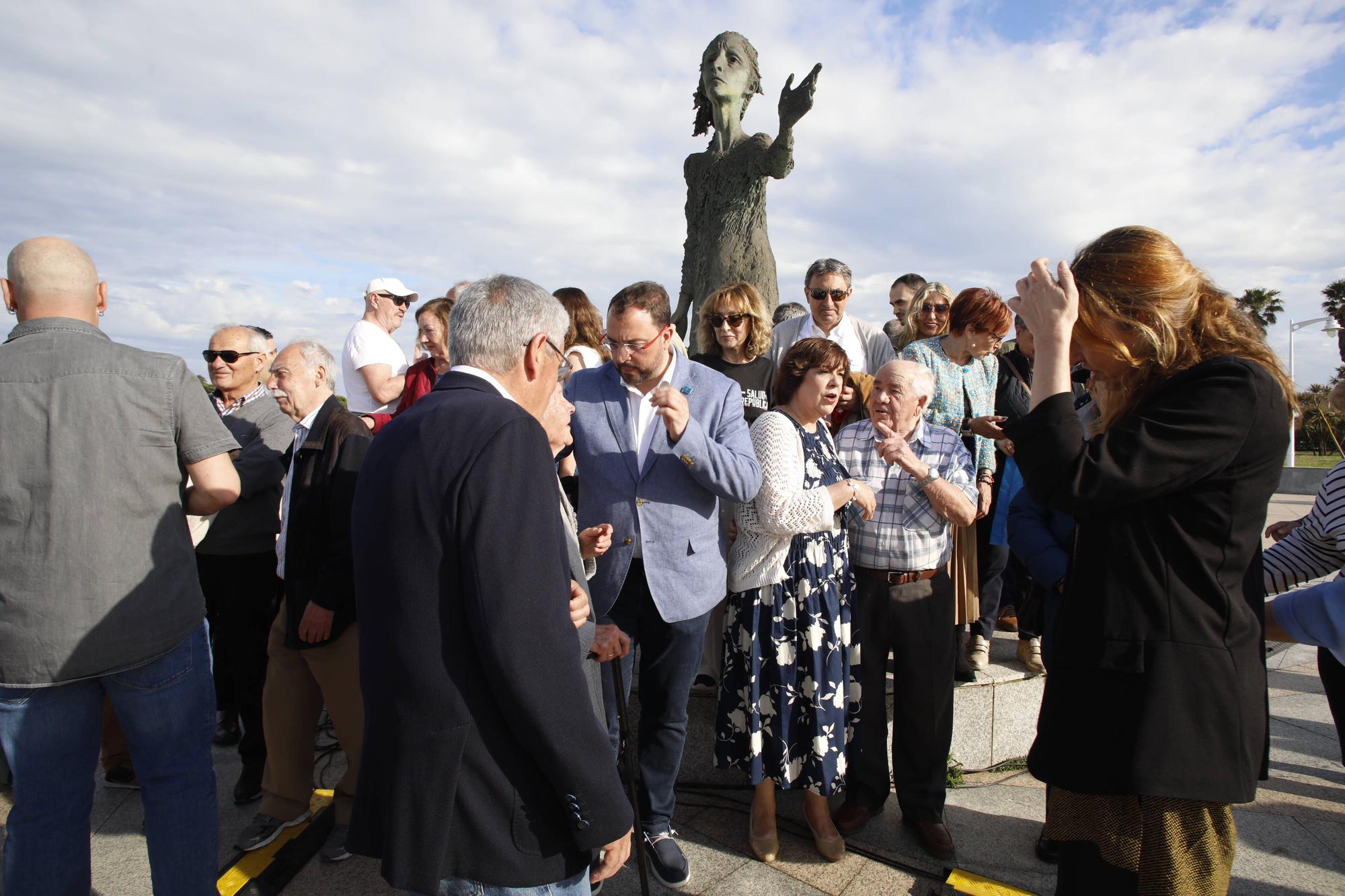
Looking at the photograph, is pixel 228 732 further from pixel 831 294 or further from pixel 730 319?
pixel 831 294

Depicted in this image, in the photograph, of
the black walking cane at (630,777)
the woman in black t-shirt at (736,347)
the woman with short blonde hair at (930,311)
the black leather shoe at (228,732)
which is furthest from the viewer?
the woman with short blonde hair at (930,311)

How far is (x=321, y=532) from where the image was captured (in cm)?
302

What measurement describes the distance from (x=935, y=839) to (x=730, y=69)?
6772 mm

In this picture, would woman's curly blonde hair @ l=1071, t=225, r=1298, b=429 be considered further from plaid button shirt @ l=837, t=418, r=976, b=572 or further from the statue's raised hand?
the statue's raised hand

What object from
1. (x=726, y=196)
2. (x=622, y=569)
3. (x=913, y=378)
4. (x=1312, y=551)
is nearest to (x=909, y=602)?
(x=913, y=378)

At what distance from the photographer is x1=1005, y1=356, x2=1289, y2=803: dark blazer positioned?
1.59 metres

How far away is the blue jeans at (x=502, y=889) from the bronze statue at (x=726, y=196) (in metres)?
5.87

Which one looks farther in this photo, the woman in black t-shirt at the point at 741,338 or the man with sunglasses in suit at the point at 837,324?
the man with sunglasses in suit at the point at 837,324

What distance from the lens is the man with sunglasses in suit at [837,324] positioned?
4.40 metres

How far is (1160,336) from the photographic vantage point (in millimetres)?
1683

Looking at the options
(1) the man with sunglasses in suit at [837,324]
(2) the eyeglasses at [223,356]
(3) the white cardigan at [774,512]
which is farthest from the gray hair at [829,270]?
(2) the eyeglasses at [223,356]

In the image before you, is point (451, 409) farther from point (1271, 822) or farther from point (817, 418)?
point (1271, 822)

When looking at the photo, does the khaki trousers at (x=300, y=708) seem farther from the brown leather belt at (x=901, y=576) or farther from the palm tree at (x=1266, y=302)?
the palm tree at (x=1266, y=302)

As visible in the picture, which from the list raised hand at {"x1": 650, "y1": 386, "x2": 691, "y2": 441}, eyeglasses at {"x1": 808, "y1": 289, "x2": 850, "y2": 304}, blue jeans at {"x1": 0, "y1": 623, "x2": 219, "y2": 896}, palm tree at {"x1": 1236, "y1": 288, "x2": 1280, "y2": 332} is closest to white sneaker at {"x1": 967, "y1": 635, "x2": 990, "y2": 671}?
eyeglasses at {"x1": 808, "y1": 289, "x2": 850, "y2": 304}
